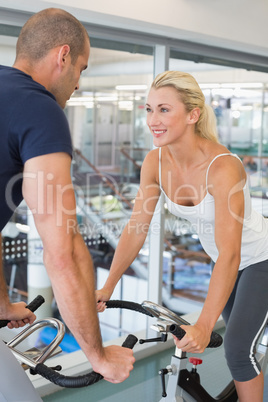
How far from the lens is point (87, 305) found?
127 cm

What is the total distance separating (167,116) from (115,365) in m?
1.06

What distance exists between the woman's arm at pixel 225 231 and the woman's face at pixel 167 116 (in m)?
0.22

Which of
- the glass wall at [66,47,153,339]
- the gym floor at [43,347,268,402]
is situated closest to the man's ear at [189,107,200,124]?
the gym floor at [43,347,268,402]

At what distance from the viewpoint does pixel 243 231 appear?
6.89 feet

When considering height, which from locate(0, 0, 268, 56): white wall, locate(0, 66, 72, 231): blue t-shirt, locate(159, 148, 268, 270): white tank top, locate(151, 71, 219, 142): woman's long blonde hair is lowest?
locate(159, 148, 268, 270): white tank top

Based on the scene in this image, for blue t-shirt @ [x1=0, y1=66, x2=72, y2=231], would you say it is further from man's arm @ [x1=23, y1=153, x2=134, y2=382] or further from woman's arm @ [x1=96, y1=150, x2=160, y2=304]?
woman's arm @ [x1=96, y1=150, x2=160, y2=304]

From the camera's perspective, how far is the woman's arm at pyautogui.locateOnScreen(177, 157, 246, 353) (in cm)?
173

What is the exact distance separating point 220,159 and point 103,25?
1.53 meters

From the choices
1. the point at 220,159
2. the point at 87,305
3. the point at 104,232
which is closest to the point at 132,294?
the point at 104,232

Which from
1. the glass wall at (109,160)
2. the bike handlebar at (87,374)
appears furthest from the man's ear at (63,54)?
the glass wall at (109,160)

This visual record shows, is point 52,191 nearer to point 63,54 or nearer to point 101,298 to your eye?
point 63,54

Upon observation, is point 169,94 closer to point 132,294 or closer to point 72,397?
point 72,397

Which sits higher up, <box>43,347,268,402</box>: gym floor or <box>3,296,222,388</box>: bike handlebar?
<box>3,296,222,388</box>: bike handlebar

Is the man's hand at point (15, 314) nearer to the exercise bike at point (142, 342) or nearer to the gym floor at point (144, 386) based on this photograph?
the exercise bike at point (142, 342)
